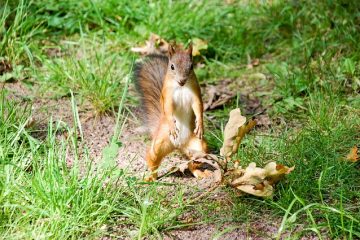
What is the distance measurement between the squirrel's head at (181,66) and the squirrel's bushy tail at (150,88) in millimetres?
360

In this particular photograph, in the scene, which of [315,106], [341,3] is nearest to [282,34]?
[341,3]

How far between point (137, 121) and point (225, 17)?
1.75m

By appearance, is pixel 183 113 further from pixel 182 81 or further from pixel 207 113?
pixel 207 113

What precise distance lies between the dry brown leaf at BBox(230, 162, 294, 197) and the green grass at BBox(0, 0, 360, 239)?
0.32 ft

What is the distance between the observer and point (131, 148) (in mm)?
4297

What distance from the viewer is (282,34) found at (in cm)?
574

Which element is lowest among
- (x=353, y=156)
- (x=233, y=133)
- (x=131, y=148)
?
(x=131, y=148)

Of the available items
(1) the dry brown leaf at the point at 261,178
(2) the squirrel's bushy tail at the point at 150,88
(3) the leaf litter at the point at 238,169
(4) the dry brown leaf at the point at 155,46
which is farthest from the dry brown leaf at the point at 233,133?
(4) the dry brown leaf at the point at 155,46

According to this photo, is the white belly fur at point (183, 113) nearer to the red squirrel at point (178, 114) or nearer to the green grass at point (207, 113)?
the red squirrel at point (178, 114)

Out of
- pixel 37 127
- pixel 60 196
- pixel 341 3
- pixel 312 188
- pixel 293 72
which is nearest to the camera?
pixel 60 196

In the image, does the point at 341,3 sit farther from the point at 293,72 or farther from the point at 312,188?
the point at 312,188

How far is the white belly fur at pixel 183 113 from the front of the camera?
12.7 ft

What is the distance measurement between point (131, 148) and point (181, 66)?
2.41 ft

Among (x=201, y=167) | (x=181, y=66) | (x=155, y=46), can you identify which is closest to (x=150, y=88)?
(x=181, y=66)
